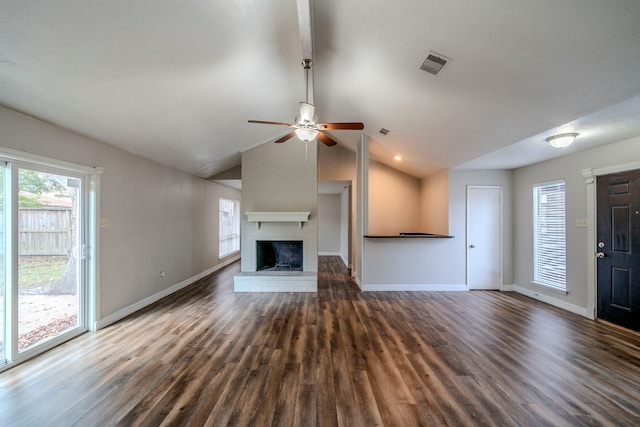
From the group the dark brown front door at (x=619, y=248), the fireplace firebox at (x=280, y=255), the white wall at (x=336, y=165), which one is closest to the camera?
the dark brown front door at (x=619, y=248)

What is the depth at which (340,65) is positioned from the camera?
121 inches

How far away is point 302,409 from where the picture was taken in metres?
1.93

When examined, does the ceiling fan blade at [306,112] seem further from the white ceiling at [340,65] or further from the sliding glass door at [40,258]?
the sliding glass door at [40,258]

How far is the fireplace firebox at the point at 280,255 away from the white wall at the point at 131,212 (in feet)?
5.51

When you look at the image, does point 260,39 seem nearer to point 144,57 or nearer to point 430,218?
point 144,57

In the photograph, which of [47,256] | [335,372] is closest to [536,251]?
[335,372]

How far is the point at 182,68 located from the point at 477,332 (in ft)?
15.0

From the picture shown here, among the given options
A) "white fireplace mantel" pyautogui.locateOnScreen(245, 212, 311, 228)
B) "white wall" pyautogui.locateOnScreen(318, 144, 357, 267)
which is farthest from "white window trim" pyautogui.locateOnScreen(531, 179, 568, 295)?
"white fireplace mantel" pyautogui.locateOnScreen(245, 212, 311, 228)

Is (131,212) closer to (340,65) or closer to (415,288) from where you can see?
(340,65)

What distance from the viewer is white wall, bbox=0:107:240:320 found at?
2764 millimetres

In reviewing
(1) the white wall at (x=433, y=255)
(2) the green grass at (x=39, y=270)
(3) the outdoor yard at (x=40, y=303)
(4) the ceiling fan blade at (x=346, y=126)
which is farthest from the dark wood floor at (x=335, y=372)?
(4) the ceiling fan blade at (x=346, y=126)

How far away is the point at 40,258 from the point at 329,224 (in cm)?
768

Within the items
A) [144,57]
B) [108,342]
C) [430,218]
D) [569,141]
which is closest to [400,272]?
[430,218]

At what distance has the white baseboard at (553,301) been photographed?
152 inches
